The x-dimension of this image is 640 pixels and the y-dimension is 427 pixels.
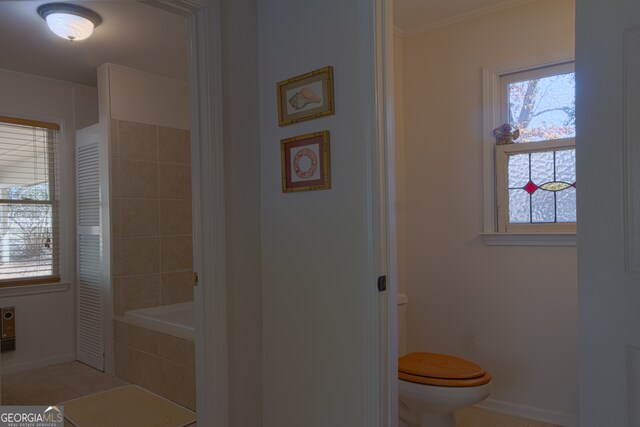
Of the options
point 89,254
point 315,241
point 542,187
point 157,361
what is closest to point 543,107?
point 542,187

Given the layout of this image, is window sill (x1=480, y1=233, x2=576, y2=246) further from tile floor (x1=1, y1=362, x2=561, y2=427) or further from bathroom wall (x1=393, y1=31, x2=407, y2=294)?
tile floor (x1=1, y1=362, x2=561, y2=427)

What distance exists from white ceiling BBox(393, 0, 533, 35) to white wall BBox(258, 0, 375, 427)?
96cm

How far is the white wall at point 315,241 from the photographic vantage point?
1.68 metres

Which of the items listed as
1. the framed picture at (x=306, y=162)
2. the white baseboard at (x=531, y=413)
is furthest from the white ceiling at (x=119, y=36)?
the white baseboard at (x=531, y=413)

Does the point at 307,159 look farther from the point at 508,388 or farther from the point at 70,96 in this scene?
the point at 70,96

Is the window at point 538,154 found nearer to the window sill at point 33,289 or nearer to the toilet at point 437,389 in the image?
the toilet at point 437,389

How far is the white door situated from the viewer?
111cm

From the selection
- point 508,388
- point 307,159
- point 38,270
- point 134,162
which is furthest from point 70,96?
point 508,388

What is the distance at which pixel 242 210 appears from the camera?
1968 mm

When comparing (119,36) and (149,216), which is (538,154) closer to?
(119,36)

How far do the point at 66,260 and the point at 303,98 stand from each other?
118 inches

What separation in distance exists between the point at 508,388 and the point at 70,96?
401 centimetres

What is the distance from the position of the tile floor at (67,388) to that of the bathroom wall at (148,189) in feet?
1.74

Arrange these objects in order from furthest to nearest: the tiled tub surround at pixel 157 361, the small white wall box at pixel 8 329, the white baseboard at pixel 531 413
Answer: the small white wall box at pixel 8 329
the tiled tub surround at pixel 157 361
the white baseboard at pixel 531 413
